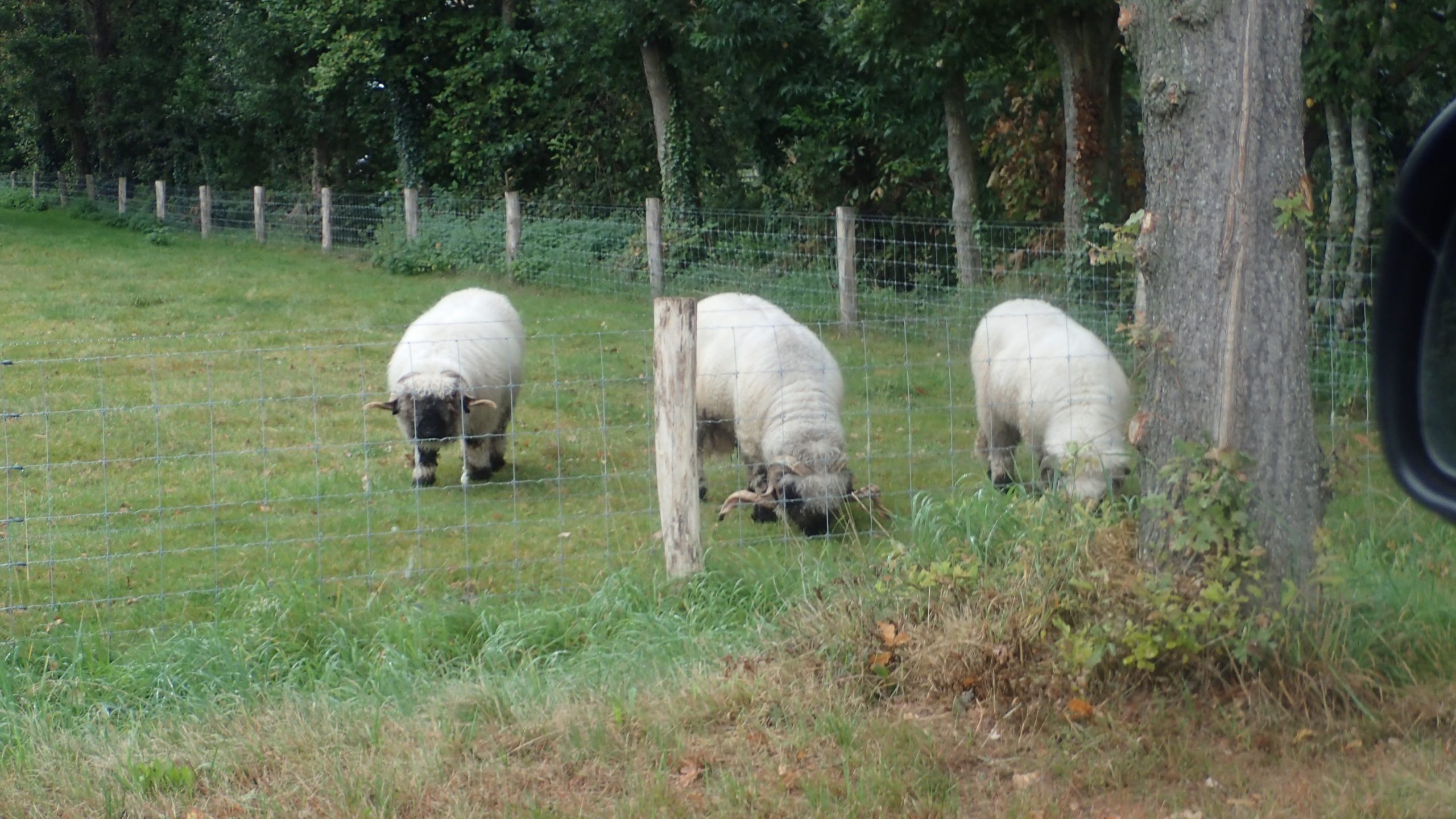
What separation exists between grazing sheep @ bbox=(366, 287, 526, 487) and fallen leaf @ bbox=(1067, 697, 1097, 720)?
201 inches

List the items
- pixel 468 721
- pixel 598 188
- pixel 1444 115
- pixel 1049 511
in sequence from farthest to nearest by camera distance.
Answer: pixel 598 188
pixel 1049 511
pixel 468 721
pixel 1444 115

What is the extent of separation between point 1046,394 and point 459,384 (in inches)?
165

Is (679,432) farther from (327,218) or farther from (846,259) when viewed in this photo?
(327,218)

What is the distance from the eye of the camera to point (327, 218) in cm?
2648

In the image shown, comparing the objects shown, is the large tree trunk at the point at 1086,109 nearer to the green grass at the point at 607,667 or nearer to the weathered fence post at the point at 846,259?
the weathered fence post at the point at 846,259

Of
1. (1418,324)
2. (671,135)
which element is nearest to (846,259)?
(671,135)

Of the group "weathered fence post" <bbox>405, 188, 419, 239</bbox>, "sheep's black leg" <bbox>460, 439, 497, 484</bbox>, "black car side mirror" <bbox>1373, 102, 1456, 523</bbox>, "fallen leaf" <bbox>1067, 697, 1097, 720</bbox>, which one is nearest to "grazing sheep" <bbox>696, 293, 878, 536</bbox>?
"sheep's black leg" <bbox>460, 439, 497, 484</bbox>

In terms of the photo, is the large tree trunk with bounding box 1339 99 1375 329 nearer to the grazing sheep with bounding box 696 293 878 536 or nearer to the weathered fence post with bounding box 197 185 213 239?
the grazing sheep with bounding box 696 293 878 536

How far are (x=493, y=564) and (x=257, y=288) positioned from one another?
47.2 ft

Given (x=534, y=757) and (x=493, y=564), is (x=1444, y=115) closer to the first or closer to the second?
(x=534, y=757)

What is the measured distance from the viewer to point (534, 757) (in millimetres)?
5020

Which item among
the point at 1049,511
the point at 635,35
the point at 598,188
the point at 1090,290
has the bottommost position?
the point at 1049,511

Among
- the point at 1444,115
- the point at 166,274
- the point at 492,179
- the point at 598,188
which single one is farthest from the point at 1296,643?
the point at 492,179

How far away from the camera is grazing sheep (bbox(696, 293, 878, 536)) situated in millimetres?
8281
